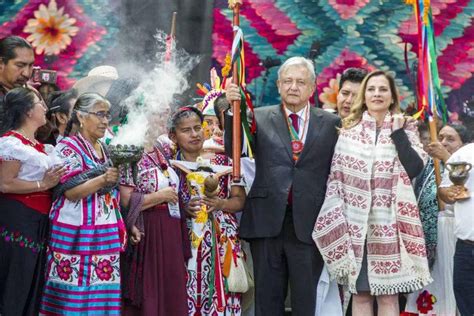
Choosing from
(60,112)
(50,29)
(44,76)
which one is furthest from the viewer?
(50,29)

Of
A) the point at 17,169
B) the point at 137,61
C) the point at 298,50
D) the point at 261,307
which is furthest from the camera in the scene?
the point at 298,50

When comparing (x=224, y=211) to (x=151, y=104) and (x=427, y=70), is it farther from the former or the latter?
(x=427, y=70)

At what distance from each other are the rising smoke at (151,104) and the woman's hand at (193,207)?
0.49 m

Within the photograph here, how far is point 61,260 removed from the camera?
4.84m

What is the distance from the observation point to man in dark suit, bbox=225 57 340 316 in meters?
5.19

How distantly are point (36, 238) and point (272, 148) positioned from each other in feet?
5.16

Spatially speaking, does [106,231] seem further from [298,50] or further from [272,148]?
[298,50]

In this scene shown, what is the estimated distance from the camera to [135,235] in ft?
16.7

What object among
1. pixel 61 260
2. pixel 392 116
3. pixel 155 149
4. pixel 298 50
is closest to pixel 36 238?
pixel 61 260

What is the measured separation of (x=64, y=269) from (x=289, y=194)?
1453 millimetres

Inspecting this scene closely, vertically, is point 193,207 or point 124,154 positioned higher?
point 124,154

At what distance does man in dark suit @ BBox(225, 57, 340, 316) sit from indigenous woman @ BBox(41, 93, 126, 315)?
0.90 m

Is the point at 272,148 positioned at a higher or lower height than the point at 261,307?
higher

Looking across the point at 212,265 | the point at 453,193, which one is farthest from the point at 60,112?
the point at 453,193
